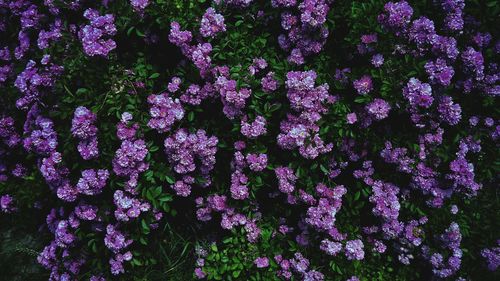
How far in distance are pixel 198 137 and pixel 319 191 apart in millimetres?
976

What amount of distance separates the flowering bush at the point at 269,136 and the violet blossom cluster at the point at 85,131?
11 millimetres

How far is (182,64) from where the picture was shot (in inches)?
131

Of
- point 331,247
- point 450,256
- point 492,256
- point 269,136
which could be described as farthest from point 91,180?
point 492,256

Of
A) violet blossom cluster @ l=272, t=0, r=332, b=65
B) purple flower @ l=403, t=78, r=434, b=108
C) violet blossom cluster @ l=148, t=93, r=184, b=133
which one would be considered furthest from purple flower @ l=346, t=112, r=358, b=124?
violet blossom cluster @ l=148, t=93, r=184, b=133

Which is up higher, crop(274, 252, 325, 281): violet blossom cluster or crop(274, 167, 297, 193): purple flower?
crop(274, 167, 297, 193): purple flower

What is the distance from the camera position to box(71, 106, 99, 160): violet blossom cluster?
9.75 feet

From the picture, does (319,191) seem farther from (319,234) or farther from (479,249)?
(479,249)

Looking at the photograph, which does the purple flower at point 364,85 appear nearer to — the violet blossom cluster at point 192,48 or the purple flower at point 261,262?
the violet blossom cluster at point 192,48

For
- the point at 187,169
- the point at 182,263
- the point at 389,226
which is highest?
the point at 389,226

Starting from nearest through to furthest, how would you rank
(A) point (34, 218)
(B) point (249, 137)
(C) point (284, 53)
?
(B) point (249, 137) → (C) point (284, 53) → (A) point (34, 218)

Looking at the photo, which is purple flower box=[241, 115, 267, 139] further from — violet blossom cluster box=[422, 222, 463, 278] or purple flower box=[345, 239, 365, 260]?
violet blossom cluster box=[422, 222, 463, 278]

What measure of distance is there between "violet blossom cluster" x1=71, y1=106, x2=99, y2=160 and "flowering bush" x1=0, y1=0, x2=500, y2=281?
1 centimetres

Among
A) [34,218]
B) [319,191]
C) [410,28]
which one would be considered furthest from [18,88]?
[410,28]

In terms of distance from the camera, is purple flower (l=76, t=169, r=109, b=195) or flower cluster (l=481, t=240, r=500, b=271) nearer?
purple flower (l=76, t=169, r=109, b=195)
